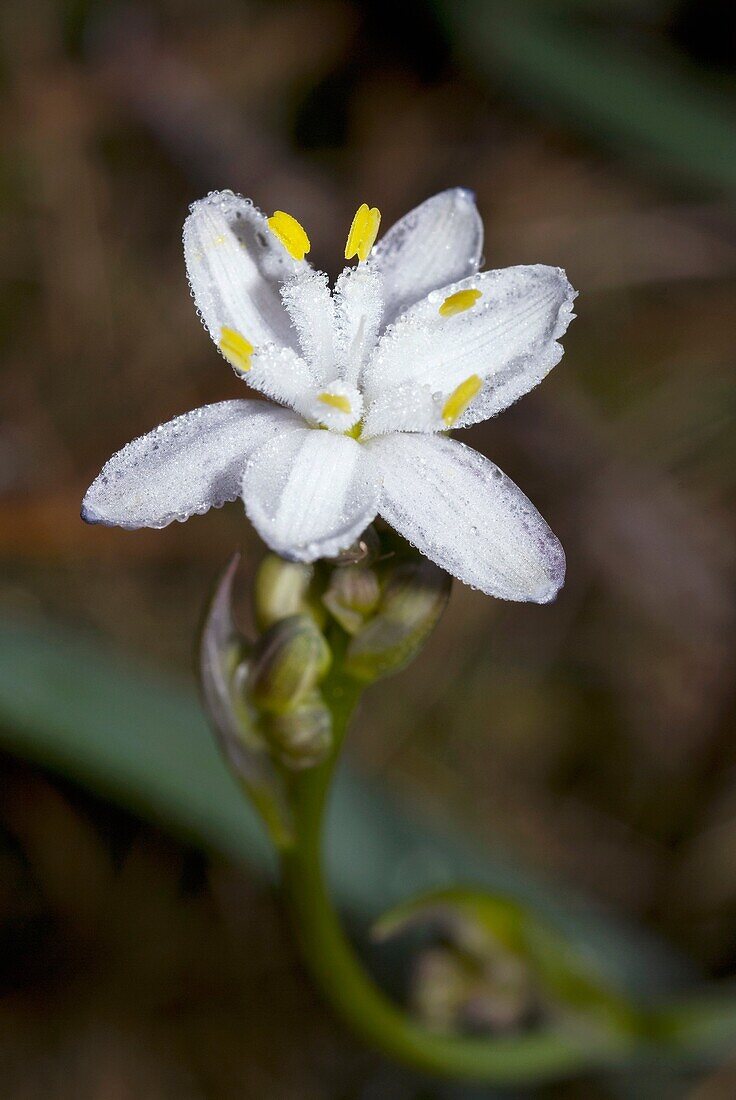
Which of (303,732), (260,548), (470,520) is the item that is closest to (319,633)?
(303,732)

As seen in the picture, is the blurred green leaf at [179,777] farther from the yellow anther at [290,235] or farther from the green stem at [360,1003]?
the yellow anther at [290,235]

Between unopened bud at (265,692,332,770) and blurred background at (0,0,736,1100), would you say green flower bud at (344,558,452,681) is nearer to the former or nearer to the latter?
unopened bud at (265,692,332,770)

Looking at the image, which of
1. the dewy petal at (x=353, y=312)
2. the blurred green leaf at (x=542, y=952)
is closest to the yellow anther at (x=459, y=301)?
the dewy petal at (x=353, y=312)

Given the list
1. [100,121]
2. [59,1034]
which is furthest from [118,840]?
[100,121]

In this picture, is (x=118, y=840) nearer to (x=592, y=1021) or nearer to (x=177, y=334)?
(x=592, y=1021)

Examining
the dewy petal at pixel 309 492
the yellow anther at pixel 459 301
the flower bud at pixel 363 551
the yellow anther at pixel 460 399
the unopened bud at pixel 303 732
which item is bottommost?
the unopened bud at pixel 303 732

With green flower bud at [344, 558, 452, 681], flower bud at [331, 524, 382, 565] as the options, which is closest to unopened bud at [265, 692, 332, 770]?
green flower bud at [344, 558, 452, 681]
